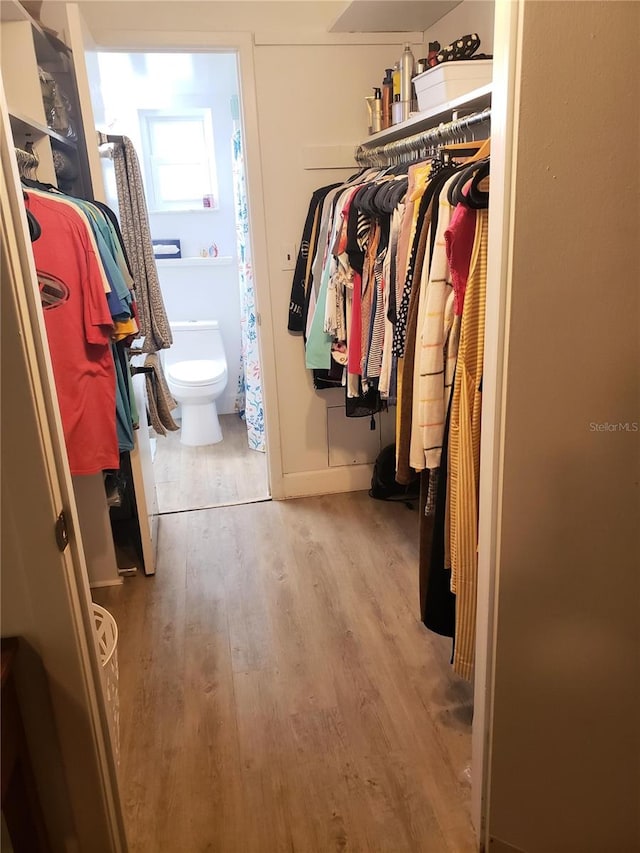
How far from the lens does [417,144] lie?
227cm

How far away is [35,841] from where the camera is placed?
103 centimetres

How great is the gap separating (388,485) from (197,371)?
1615 mm

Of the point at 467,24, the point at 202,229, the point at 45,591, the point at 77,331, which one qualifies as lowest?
the point at 45,591

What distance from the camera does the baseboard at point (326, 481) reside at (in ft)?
10.8

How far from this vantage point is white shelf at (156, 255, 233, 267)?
451 cm

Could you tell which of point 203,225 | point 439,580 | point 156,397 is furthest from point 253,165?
point 439,580

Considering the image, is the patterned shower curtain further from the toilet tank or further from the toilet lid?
the toilet tank

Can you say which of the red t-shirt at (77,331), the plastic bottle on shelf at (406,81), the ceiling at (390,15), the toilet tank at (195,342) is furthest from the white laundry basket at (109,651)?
the toilet tank at (195,342)

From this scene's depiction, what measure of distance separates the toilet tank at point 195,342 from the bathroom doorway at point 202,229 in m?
0.20

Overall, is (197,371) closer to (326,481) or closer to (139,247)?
(326,481)

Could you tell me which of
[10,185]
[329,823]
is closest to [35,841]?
[329,823]

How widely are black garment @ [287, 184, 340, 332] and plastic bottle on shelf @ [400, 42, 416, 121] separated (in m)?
0.46

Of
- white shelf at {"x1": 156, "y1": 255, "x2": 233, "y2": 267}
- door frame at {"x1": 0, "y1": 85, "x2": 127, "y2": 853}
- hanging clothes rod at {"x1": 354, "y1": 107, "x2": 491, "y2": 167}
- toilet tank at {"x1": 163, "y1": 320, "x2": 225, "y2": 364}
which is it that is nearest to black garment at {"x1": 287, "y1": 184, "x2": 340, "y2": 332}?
hanging clothes rod at {"x1": 354, "y1": 107, "x2": 491, "y2": 167}

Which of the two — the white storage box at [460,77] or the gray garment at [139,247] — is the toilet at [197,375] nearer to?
the gray garment at [139,247]
